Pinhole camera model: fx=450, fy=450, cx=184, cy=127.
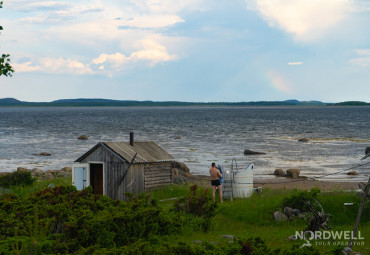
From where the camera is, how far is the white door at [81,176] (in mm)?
22438

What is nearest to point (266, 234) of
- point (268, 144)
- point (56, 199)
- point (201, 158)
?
point (56, 199)

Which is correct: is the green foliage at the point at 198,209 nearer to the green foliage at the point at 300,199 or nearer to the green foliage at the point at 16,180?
the green foliage at the point at 300,199

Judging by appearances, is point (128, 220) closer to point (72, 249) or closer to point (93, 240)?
point (93, 240)

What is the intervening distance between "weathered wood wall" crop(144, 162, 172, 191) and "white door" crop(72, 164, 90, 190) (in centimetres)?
291

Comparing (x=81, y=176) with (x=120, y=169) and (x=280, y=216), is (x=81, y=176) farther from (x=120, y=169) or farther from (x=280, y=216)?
(x=280, y=216)

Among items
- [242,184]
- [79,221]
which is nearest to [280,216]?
[242,184]

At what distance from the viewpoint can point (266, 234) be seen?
14516 mm

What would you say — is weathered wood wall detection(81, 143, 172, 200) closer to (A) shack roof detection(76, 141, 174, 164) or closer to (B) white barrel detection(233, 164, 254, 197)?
(A) shack roof detection(76, 141, 174, 164)

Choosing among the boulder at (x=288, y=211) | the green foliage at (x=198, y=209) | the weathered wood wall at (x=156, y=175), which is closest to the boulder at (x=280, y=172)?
the weathered wood wall at (x=156, y=175)

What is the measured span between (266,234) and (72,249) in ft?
21.0

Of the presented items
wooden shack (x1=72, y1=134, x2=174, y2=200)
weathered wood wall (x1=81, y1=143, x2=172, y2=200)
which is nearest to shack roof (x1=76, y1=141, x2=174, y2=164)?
wooden shack (x1=72, y1=134, x2=174, y2=200)

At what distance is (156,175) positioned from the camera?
23.1 meters

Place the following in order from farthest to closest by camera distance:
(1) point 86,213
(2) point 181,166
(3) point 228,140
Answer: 1. (3) point 228,140
2. (2) point 181,166
3. (1) point 86,213

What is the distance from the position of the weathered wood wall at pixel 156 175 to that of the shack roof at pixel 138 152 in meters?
0.34
